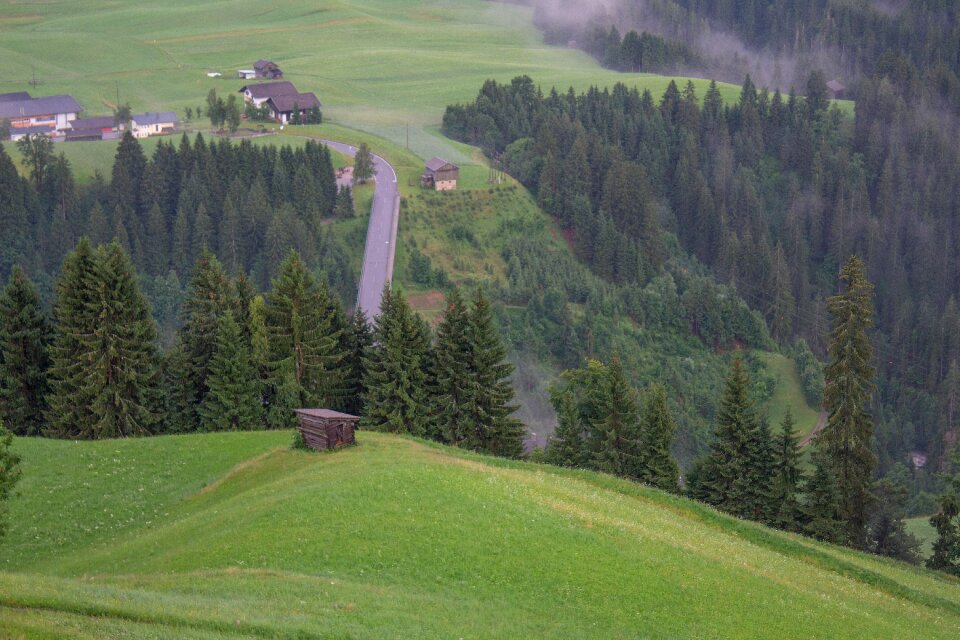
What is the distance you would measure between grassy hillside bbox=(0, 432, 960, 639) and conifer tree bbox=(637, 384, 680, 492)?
14031 mm

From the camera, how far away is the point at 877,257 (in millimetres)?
164125

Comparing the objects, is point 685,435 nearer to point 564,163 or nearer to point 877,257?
point 564,163

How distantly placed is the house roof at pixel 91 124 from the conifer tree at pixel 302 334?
10181 cm

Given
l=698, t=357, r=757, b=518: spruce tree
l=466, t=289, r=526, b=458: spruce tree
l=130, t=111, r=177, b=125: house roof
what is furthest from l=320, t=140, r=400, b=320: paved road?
l=698, t=357, r=757, b=518: spruce tree

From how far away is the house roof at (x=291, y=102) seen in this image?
157m

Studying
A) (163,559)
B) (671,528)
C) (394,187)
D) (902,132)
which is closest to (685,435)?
(394,187)

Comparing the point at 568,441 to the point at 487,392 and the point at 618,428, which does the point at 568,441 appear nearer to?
the point at 618,428

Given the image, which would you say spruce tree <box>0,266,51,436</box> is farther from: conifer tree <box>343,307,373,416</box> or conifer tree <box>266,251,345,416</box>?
conifer tree <box>343,307,373,416</box>

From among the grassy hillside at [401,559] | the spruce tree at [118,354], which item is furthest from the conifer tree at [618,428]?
the spruce tree at [118,354]

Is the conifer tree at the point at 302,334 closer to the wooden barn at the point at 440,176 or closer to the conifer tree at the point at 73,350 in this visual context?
the conifer tree at the point at 73,350

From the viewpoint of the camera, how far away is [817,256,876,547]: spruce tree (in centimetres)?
5841

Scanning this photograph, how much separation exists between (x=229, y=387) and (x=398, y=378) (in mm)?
9497

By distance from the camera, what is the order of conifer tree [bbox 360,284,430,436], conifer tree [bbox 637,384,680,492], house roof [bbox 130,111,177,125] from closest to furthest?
conifer tree [bbox 637,384,680,492] → conifer tree [bbox 360,284,430,436] → house roof [bbox 130,111,177,125]

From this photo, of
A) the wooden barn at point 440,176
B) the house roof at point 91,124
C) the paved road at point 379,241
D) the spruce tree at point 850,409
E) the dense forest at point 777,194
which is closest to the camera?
the spruce tree at point 850,409
